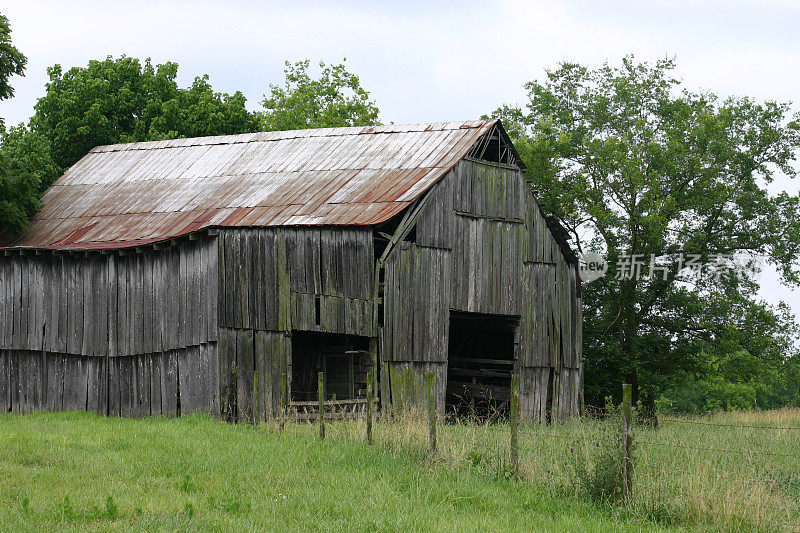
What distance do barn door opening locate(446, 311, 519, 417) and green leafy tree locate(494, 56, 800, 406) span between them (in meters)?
5.58

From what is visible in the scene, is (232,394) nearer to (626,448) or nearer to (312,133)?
(312,133)

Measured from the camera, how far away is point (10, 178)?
1131 inches

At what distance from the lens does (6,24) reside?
28.7 metres

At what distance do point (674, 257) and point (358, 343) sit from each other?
1346 cm

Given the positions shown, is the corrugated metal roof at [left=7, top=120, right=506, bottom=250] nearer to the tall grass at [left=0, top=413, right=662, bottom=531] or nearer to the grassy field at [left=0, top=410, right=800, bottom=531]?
the tall grass at [left=0, top=413, right=662, bottom=531]

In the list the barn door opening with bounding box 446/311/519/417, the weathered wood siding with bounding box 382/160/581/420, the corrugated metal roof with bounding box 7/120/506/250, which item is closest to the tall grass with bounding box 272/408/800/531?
the weathered wood siding with bounding box 382/160/581/420

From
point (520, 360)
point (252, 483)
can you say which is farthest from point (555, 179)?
point (252, 483)

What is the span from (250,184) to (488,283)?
7022mm

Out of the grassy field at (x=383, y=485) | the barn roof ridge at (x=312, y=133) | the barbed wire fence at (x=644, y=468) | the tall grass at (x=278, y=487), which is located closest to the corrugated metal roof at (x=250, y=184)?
the barn roof ridge at (x=312, y=133)

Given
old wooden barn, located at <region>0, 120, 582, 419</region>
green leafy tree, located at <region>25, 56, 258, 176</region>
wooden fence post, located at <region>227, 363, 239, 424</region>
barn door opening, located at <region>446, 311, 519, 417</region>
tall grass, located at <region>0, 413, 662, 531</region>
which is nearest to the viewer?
tall grass, located at <region>0, 413, 662, 531</region>

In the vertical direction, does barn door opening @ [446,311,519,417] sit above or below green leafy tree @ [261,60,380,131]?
below

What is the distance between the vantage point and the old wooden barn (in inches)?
902

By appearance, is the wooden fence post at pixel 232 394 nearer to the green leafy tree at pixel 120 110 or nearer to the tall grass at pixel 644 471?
the tall grass at pixel 644 471

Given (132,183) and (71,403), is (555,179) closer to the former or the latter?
(132,183)
